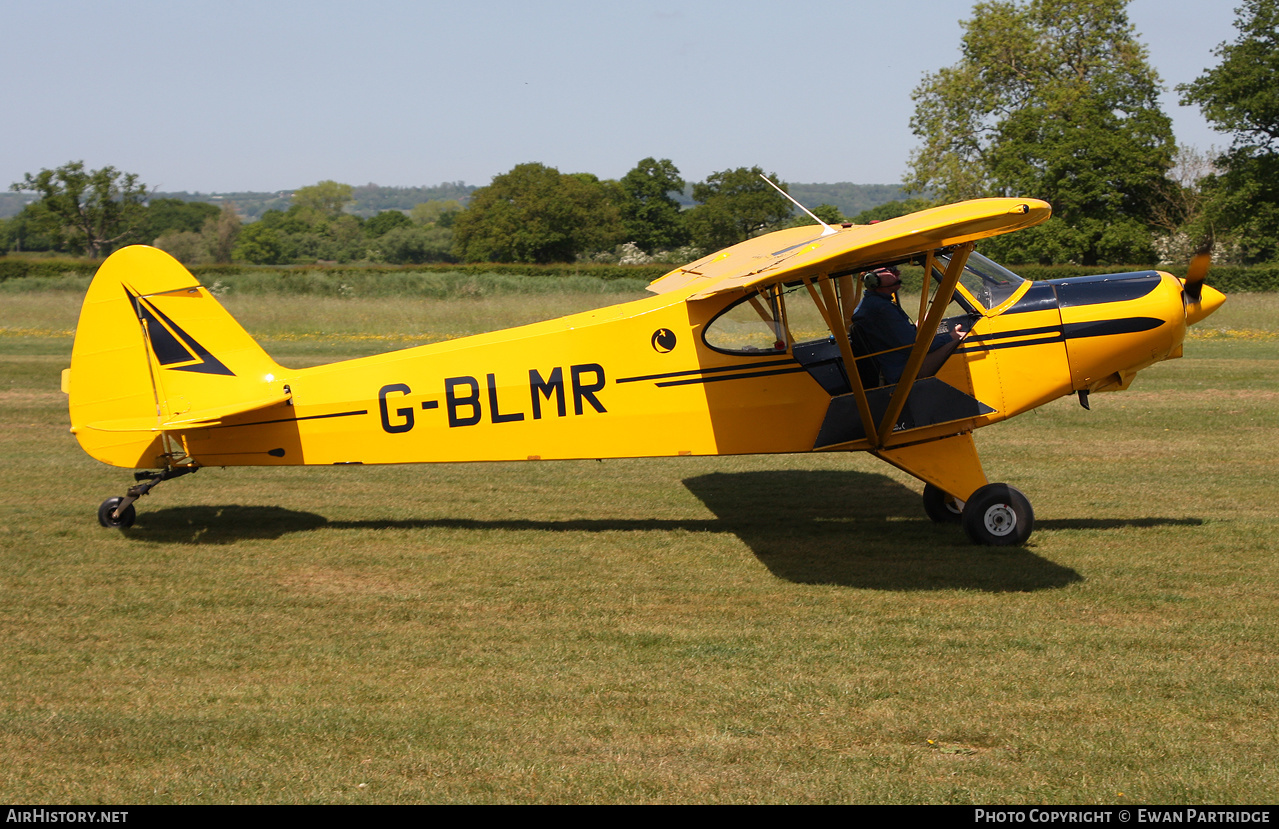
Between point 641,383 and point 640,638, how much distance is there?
2442 mm

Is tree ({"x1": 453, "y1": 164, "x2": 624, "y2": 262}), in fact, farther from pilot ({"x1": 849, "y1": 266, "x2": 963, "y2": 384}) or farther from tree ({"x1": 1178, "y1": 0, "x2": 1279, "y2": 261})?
pilot ({"x1": 849, "y1": 266, "x2": 963, "y2": 384})

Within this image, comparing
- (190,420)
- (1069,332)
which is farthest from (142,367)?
(1069,332)

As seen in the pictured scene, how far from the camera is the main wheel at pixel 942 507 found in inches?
335

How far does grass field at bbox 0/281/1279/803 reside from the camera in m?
4.21

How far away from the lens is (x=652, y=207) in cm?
7762

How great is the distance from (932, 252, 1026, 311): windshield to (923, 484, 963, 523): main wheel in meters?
1.75

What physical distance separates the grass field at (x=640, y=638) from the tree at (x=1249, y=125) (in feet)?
115

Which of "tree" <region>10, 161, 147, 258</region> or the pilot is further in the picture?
"tree" <region>10, 161, 147, 258</region>

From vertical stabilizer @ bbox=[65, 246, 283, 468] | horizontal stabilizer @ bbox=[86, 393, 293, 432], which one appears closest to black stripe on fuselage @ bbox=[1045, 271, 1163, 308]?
horizontal stabilizer @ bbox=[86, 393, 293, 432]

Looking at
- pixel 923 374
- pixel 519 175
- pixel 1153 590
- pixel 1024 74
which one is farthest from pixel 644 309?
pixel 519 175

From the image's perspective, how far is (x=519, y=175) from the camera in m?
65.6

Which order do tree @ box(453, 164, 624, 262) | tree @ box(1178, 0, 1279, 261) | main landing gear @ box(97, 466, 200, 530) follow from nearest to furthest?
main landing gear @ box(97, 466, 200, 530)
tree @ box(1178, 0, 1279, 261)
tree @ box(453, 164, 624, 262)

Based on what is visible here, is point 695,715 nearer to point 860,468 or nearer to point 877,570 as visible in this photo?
point 877,570

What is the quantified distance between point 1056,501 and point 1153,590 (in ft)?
9.03
